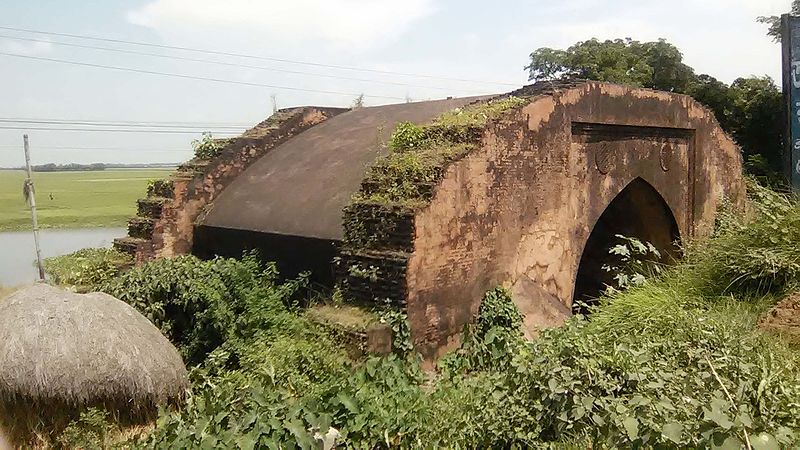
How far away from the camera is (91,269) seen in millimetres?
8508

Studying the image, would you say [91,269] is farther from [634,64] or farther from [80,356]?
[634,64]

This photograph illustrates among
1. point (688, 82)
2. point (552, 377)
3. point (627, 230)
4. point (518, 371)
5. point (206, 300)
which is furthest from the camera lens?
point (688, 82)

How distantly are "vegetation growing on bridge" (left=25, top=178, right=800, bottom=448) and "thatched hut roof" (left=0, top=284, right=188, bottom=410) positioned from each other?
34cm

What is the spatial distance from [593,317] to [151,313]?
14.7ft

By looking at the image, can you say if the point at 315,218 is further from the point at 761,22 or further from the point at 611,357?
the point at 761,22

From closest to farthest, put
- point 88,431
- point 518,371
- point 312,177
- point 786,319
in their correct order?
point 518,371
point 786,319
point 88,431
point 312,177

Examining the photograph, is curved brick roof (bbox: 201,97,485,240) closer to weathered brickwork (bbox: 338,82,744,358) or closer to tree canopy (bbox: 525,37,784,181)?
weathered brickwork (bbox: 338,82,744,358)

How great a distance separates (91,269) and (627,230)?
26.4ft

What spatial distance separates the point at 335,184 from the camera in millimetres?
8156

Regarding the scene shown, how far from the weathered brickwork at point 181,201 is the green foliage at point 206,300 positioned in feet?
4.10

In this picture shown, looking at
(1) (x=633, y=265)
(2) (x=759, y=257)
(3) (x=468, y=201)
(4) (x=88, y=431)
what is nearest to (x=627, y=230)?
(1) (x=633, y=265)

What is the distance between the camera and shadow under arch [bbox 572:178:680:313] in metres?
10.3

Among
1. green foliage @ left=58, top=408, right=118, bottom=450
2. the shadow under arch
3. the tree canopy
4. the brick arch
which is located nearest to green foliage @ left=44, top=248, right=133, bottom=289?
green foliage @ left=58, top=408, right=118, bottom=450

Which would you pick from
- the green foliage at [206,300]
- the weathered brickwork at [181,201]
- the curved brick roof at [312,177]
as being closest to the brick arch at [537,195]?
the curved brick roof at [312,177]
